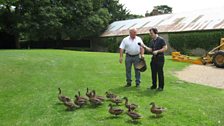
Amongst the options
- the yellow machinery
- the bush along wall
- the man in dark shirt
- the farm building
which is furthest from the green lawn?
the farm building

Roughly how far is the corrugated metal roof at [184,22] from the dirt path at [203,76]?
15507 mm

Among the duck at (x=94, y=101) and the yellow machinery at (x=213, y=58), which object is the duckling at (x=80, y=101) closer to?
the duck at (x=94, y=101)

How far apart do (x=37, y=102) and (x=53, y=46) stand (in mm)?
45760

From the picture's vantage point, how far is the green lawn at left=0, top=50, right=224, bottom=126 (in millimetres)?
8664

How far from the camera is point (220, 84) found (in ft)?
49.2

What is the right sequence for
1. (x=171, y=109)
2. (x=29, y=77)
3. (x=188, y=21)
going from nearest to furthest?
1. (x=171, y=109)
2. (x=29, y=77)
3. (x=188, y=21)

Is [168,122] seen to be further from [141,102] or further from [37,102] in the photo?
[37,102]

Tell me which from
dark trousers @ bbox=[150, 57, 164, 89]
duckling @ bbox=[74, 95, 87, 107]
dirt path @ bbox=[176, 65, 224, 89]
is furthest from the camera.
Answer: dirt path @ bbox=[176, 65, 224, 89]

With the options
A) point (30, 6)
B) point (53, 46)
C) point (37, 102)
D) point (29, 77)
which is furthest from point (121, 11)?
point (37, 102)

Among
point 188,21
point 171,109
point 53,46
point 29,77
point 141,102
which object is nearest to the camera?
point 171,109

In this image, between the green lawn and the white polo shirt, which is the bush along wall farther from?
the white polo shirt

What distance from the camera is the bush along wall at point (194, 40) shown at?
35.3 m

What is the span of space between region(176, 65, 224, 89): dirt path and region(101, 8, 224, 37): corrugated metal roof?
611 inches

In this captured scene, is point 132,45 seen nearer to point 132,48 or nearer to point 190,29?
point 132,48
